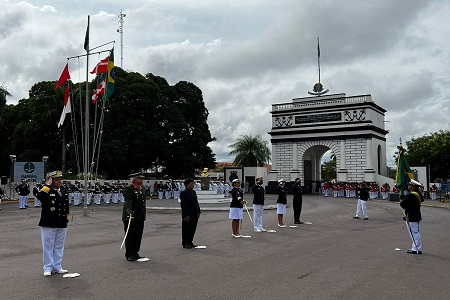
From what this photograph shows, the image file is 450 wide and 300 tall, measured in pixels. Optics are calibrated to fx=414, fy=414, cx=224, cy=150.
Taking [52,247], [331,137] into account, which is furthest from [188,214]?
[331,137]

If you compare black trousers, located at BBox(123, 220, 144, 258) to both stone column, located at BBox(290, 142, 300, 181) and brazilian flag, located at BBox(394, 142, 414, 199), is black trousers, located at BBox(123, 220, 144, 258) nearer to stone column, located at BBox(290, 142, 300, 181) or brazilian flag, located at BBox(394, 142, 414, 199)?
brazilian flag, located at BBox(394, 142, 414, 199)

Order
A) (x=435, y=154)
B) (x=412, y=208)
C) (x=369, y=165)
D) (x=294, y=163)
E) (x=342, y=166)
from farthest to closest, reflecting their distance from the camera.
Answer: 1. (x=435, y=154)
2. (x=294, y=163)
3. (x=342, y=166)
4. (x=369, y=165)
5. (x=412, y=208)

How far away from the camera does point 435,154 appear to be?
51219mm

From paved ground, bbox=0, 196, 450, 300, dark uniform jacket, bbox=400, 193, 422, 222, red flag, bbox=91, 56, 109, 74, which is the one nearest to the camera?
paved ground, bbox=0, 196, 450, 300

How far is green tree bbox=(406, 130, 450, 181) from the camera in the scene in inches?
2018

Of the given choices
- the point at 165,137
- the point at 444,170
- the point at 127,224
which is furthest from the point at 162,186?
the point at 444,170

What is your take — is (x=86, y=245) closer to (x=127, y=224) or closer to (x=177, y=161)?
(x=127, y=224)

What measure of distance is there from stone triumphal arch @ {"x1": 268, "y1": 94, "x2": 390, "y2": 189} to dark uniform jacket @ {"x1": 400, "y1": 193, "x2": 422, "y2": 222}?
35.5m

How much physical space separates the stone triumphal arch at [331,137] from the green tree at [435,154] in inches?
281

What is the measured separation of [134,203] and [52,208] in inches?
69.3

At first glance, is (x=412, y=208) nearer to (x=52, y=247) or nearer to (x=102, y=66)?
(x=52, y=247)

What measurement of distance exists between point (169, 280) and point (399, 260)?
5144 mm

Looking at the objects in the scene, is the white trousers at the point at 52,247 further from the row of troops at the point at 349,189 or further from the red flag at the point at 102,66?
the row of troops at the point at 349,189

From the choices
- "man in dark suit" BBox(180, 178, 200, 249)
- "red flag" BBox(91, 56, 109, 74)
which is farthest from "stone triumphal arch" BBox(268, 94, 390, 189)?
"man in dark suit" BBox(180, 178, 200, 249)
